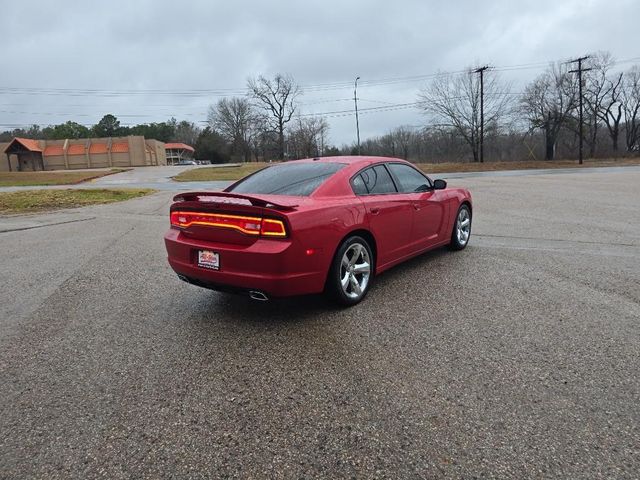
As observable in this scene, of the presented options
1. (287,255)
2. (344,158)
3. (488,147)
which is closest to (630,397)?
(287,255)

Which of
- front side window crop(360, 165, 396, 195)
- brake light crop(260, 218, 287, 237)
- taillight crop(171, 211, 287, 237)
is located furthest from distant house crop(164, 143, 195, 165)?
brake light crop(260, 218, 287, 237)

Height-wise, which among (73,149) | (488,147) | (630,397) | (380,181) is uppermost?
(73,149)

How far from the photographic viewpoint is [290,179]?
14.7 feet

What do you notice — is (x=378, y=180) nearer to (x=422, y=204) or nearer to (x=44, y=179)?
(x=422, y=204)

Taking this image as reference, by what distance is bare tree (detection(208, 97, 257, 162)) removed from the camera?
9625 centimetres

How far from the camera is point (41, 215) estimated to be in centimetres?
1302

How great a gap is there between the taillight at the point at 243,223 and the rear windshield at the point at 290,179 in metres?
0.61

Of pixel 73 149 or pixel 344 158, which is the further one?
pixel 73 149

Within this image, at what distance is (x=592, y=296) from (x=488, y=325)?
57.7 inches

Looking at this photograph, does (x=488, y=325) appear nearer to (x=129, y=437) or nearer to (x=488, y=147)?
(x=129, y=437)

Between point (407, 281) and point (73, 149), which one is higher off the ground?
point (73, 149)

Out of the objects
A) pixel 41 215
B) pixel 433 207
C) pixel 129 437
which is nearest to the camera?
pixel 129 437

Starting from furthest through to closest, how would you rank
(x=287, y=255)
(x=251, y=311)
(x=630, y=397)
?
(x=251, y=311) → (x=287, y=255) → (x=630, y=397)

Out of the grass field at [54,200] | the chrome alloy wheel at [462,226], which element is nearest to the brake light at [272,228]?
the chrome alloy wheel at [462,226]
